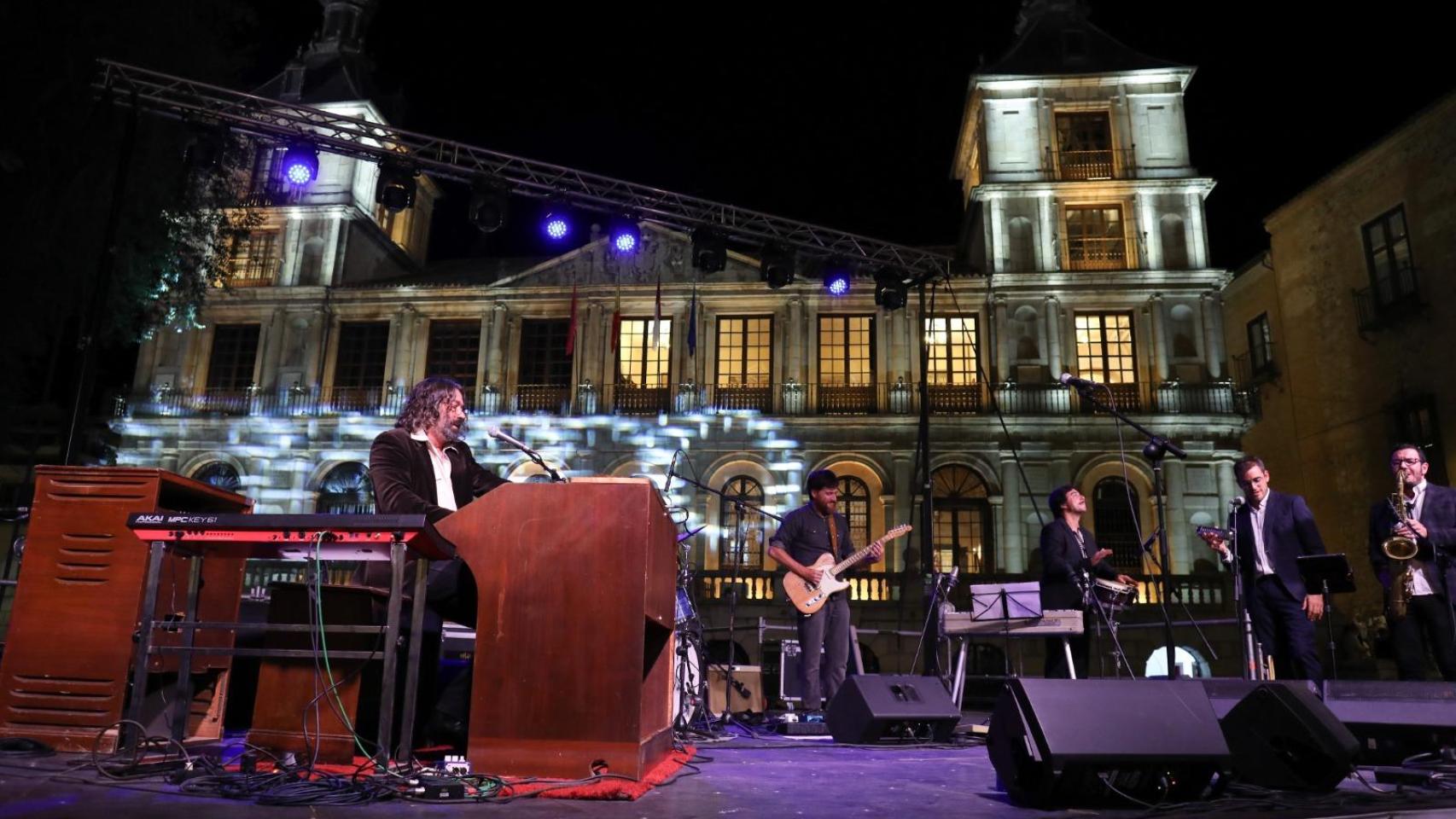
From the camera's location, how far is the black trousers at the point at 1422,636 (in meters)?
6.18

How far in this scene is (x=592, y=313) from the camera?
79.8 ft

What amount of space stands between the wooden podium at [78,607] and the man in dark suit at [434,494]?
1.01m

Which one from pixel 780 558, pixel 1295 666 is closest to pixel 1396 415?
pixel 1295 666

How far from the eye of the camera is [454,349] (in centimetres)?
2462

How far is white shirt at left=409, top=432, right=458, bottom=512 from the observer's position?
181 inches

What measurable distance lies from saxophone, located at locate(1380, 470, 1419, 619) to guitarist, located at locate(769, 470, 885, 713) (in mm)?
3552

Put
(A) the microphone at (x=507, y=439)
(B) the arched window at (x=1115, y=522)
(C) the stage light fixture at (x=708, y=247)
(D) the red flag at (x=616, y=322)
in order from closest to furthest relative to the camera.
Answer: (A) the microphone at (x=507, y=439) → (C) the stage light fixture at (x=708, y=247) → (B) the arched window at (x=1115, y=522) → (D) the red flag at (x=616, y=322)

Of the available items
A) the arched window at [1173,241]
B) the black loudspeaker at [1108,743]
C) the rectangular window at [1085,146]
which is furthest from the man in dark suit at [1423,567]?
the rectangular window at [1085,146]

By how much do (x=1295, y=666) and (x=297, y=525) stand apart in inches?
247

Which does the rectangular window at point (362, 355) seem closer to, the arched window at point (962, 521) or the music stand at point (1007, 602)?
the arched window at point (962, 521)

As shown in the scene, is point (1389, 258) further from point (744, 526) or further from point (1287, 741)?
point (1287, 741)

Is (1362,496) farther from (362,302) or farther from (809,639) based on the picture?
(362,302)

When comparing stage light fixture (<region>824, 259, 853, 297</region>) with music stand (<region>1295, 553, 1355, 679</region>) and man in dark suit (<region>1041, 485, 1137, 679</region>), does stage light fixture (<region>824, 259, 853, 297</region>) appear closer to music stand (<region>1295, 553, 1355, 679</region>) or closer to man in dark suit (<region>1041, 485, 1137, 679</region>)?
man in dark suit (<region>1041, 485, 1137, 679</region>)

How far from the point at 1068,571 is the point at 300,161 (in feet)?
37.6
